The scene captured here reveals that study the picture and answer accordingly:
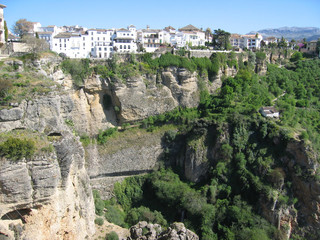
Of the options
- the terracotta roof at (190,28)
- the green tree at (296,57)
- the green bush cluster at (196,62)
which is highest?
the terracotta roof at (190,28)

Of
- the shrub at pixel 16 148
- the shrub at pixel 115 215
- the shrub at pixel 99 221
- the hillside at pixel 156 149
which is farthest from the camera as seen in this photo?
the shrub at pixel 115 215

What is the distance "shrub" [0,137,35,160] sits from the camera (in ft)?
43.1

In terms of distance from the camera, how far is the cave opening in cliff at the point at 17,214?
13.5 meters

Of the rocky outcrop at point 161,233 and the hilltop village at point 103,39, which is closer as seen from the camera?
the rocky outcrop at point 161,233

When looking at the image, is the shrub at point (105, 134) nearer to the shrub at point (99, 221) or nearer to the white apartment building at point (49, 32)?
the shrub at point (99, 221)

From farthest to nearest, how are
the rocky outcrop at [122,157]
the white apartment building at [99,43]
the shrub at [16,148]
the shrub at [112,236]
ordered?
the white apartment building at [99,43]
the rocky outcrop at [122,157]
the shrub at [112,236]
the shrub at [16,148]

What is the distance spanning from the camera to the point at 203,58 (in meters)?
36.0

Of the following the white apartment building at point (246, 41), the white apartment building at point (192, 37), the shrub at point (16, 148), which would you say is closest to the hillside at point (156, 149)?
the shrub at point (16, 148)

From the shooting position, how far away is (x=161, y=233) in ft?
65.0

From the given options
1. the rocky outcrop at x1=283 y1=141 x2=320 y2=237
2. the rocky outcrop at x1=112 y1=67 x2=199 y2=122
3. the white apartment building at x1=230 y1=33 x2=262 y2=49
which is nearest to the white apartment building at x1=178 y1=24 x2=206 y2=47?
the white apartment building at x1=230 y1=33 x2=262 y2=49

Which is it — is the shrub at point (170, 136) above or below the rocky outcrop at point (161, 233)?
above

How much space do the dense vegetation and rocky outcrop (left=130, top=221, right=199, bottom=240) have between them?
3.65 m

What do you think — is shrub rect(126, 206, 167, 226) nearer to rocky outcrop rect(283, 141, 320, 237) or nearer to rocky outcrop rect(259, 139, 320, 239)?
rocky outcrop rect(259, 139, 320, 239)

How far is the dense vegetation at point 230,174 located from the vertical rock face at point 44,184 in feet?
24.4
